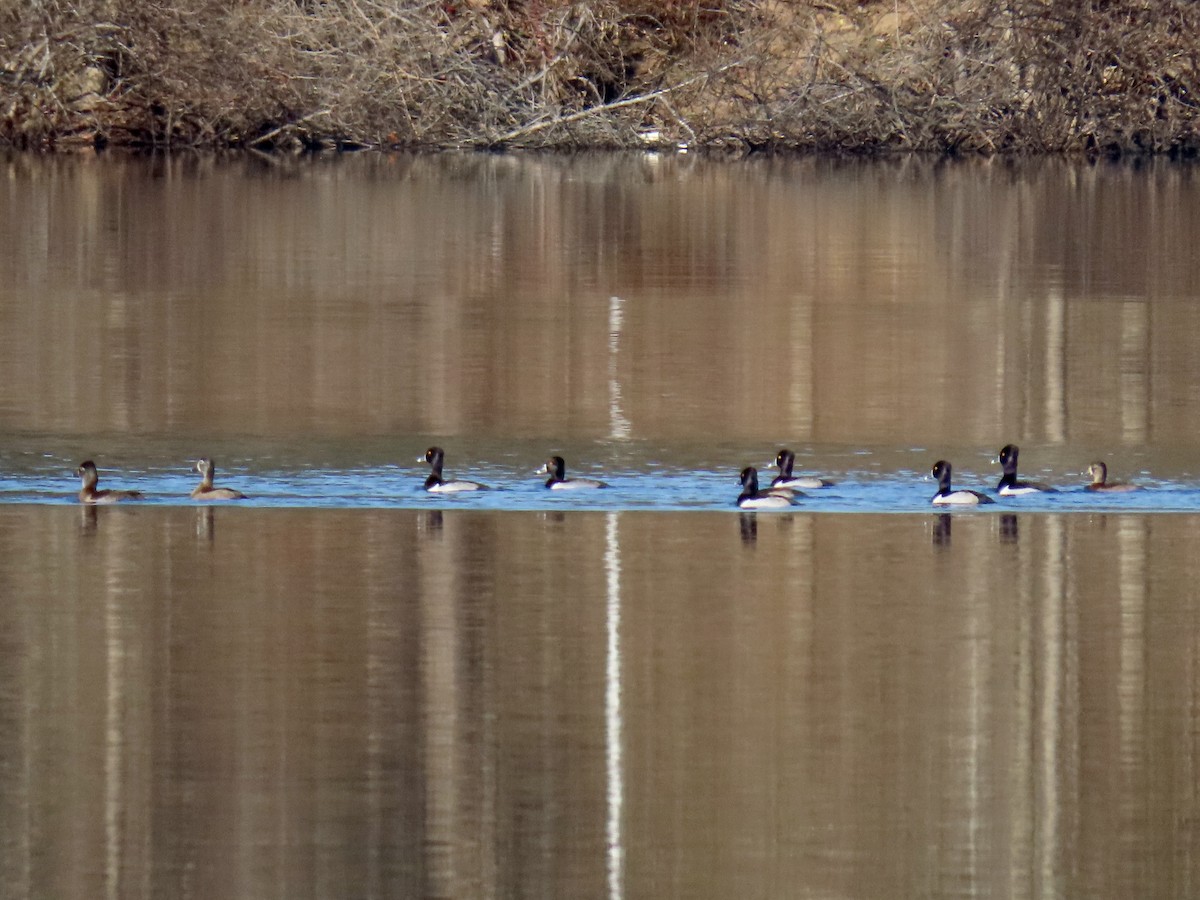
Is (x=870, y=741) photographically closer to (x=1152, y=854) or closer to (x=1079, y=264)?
(x=1152, y=854)

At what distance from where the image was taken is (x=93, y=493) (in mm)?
13406

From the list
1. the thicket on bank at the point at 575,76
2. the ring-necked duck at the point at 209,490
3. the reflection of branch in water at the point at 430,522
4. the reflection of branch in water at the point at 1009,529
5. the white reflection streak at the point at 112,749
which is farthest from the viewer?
the thicket on bank at the point at 575,76

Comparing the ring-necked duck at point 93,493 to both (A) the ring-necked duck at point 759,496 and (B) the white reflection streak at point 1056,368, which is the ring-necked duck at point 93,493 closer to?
(A) the ring-necked duck at point 759,496

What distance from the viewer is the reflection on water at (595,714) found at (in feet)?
25.0

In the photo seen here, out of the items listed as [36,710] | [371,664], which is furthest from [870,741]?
[36,710]

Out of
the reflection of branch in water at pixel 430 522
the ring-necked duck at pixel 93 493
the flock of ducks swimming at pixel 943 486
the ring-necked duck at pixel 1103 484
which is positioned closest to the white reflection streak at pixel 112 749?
the reflection of branch in water at pixel 430 522

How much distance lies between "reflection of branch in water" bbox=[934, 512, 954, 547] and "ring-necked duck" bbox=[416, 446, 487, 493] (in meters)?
2.35

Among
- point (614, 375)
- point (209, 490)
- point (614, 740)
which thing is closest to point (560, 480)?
point (209, 490)

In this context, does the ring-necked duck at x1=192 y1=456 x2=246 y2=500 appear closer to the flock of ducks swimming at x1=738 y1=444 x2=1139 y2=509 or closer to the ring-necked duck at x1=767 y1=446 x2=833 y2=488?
the flock of ducks swimming at x1=738 y1=444 x2=1139 y2=509

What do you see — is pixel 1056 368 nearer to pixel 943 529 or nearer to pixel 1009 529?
pixel 1009 529

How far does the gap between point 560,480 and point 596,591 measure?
290cm

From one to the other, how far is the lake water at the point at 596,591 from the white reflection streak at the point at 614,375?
0.24ft

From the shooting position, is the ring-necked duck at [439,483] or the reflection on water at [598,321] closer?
the ring-necked duck at [439,483]

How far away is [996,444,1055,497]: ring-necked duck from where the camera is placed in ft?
45.2
